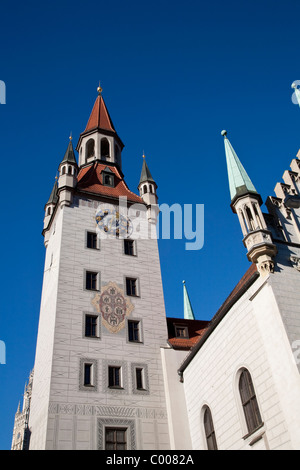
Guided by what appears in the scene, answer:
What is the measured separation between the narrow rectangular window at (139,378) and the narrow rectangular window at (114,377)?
0.90m

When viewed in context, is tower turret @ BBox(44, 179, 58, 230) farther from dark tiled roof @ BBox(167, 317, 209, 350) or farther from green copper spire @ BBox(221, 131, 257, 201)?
green copper spire @ BBox(221, 131, 257, 201)

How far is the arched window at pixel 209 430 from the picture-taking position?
17594 millimetres

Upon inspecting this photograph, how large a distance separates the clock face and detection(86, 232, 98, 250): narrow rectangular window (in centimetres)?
63

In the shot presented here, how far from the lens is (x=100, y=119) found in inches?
1496

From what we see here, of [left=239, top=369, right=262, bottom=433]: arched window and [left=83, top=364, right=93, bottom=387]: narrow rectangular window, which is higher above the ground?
[left=83, top=364, right=93, bottom=387]: narrow rectangular window

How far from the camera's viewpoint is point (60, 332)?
2106 cm

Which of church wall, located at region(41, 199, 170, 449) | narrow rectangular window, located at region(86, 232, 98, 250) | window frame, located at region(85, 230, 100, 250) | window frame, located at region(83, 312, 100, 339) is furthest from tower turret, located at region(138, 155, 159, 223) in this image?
window frame, located at region(83, 312, 100, 339)

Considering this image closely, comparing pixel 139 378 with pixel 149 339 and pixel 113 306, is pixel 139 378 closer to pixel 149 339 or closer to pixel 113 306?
pixel 149 339

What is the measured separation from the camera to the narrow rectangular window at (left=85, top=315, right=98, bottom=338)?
21.8 m

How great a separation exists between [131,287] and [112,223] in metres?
4.77

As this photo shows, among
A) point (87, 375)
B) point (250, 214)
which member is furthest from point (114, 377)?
point (250, 214)

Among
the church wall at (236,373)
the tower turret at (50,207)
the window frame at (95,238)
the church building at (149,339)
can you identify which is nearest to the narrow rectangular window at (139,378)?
the church building at (149,339)

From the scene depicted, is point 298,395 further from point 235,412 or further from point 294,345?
point 235,412
